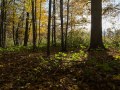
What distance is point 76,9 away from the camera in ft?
92.6

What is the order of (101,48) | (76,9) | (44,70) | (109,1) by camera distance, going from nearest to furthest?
(44,70) < (101,48) < (109,1) < (76,9)

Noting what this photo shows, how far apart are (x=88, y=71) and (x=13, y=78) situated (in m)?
2.38

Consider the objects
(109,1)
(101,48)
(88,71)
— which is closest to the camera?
(88,71)

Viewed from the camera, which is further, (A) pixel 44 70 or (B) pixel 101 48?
(B) pixel 101 48

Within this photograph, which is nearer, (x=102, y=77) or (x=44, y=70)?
(x=102, y=77)

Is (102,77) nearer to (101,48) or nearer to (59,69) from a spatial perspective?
(59,69)

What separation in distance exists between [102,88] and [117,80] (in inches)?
25.3

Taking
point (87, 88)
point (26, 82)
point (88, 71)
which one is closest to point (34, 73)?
point (26, 82)

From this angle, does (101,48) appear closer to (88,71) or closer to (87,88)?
(88,71)

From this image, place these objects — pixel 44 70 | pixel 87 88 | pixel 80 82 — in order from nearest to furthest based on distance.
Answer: pixel 87 88 → pixel 80 82 → pixel 44 70

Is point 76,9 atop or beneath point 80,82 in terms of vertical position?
atop

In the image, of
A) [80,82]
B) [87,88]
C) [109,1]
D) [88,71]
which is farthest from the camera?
[109,1]

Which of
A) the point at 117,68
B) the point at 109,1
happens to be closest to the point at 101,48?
the point at 117,68

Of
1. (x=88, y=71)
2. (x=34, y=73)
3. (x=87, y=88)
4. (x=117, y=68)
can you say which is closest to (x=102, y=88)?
(x=87, y=88)
